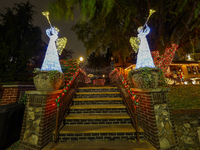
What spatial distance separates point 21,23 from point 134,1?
38.6 ft

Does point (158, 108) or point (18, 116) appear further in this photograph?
point (18, 116)

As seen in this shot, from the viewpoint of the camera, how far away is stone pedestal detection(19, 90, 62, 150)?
2363mm

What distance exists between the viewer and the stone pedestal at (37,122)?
236 centimetres

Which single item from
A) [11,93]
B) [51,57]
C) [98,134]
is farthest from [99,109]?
[11,93]

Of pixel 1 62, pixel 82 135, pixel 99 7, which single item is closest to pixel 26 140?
pixel 82 135

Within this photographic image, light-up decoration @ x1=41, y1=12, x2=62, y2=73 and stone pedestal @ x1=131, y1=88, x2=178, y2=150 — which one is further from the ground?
light-up decoration @ x1=41, y1=12, x2=62, y2=73

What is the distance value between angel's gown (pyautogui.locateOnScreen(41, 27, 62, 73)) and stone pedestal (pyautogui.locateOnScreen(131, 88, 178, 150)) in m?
3.42

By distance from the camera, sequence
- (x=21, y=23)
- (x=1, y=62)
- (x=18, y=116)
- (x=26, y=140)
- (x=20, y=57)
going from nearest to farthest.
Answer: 1. (x=26, y=140)
2. (x=18, y=116)
3. (x=1, y=62)
4. (x=20, y=57)
5. (x=21, y=23)

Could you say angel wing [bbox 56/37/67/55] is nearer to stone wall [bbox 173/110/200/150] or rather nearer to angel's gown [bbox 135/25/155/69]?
angel's gown [bbox 135/25/155/69]

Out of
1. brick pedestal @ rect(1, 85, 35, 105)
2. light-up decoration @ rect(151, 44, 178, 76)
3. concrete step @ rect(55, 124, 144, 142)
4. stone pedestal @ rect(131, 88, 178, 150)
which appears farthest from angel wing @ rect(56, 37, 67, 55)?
light-up decoration @ rect(151, 44, 178, 76)

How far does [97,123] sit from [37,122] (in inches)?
76.8

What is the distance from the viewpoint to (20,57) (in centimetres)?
765

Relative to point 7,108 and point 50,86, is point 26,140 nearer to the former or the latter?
point 7,108

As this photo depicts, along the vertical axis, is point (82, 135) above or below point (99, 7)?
below
